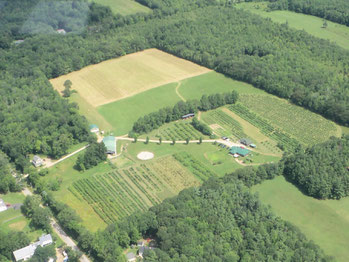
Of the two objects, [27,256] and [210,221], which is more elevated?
[210,221]

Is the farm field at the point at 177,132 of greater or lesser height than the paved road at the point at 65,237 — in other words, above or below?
above

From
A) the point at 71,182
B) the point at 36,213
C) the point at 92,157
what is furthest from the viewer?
the point at 92,157

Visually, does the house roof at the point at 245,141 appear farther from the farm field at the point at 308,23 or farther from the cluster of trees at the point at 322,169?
the farm field at the point at 308,23

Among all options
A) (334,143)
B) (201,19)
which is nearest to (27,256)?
(334,143)

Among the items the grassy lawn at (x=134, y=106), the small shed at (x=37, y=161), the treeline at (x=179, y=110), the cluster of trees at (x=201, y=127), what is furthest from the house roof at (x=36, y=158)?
the cluster of trees at (x=201, y=127)

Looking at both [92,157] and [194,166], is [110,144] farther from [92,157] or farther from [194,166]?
[194,166]

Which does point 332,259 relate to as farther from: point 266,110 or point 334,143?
point 266,110

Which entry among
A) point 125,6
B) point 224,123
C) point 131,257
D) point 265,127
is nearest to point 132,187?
point 131,257
